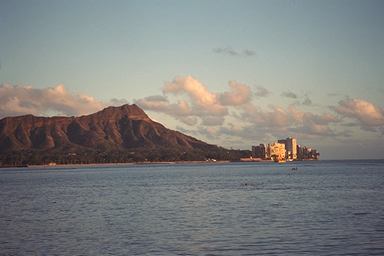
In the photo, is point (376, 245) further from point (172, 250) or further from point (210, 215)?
point (210, 215)

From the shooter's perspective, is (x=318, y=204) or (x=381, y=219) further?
(x=318, y=204)

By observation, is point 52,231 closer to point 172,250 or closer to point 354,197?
point 172,250

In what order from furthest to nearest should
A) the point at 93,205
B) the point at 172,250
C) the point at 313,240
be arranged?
the point at 93,205
the point at 313,240
the point at 172,250

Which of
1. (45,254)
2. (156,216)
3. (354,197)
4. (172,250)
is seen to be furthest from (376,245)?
(354,197)

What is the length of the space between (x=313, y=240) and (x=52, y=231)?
18.5 m

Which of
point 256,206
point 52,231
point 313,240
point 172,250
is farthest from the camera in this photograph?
point 256,206

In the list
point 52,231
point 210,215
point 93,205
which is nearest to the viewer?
point 52,231

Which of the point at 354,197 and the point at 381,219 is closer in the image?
the point at 381,219

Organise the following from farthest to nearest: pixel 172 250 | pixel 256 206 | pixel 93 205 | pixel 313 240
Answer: pixel 93 205
pixel 256 206
pixel 313 240
pixel 172 250

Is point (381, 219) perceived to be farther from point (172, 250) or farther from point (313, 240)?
point (172, 250)

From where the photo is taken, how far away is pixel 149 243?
33.5 meters

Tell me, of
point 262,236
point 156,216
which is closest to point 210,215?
point 156,216

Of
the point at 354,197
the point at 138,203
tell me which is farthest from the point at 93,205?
the point at 354,197

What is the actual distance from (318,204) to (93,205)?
24224 millimetres
